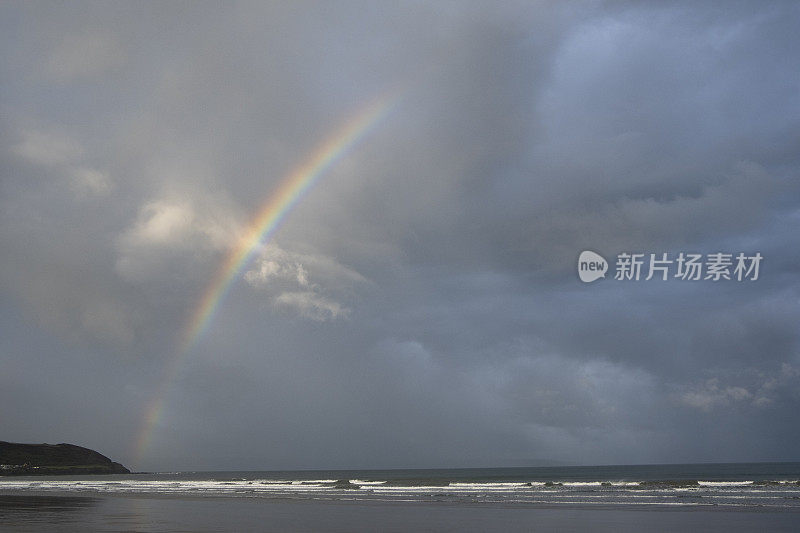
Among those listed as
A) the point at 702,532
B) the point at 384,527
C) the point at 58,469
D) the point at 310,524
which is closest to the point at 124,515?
the point at 310,524

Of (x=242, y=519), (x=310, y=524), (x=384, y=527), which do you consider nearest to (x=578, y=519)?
(x=384, y=527)

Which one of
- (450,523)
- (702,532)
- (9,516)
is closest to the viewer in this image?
(702,532)

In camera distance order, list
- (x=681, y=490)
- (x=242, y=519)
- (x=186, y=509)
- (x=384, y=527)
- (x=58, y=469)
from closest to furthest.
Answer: (x=384, y=527)
(x=242, y=519)
(x=186, y=509)
(x=681, y=490)
(x=58, y=469)

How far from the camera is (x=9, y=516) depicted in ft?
116

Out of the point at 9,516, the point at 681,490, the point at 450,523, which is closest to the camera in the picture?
the point at 450,523

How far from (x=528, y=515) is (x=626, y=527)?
23.5 feet

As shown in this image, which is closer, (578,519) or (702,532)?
(702,532)

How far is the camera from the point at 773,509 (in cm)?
3672

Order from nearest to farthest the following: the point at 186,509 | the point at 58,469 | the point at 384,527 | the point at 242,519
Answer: the point at 384,527 → the point at 242,519 → the point at 186,509 → the point at 58,469

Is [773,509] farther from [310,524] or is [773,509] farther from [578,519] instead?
[310,524]

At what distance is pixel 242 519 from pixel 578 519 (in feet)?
55.5

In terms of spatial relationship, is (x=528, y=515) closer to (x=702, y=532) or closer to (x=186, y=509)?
(x=702, y=532)

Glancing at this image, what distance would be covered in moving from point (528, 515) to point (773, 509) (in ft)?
48.6

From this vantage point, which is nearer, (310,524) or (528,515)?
(310,524)
